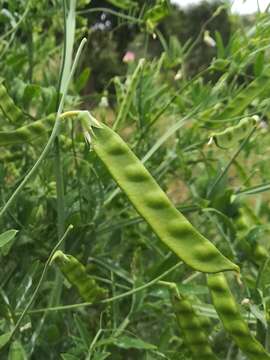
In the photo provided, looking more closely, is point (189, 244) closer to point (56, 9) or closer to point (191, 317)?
point (191, 317)

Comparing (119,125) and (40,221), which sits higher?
(119,125)

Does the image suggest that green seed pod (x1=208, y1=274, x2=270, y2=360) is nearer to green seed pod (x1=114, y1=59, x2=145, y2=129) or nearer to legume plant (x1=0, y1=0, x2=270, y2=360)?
legume plant (x1=0, y1=0, x2=270, y2=360)

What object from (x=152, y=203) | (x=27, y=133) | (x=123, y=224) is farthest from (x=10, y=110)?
(x=152, y=203)

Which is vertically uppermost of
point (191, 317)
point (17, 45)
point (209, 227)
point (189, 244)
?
point (17, 45)

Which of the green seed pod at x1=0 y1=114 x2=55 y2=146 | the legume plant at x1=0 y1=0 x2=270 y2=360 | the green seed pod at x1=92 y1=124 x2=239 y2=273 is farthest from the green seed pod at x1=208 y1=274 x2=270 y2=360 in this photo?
the green seed pod at x1=0 y1=114 x2=55 y2=146

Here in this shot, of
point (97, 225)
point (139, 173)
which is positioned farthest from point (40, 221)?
point (139, 173)
